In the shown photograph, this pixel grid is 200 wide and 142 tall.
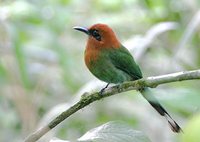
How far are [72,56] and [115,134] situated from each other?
279 centimetres

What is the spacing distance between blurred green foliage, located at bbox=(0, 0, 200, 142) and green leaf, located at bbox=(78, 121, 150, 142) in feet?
6.00

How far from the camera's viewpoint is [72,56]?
3617 millimetres

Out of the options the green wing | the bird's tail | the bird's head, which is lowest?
the bird's tail

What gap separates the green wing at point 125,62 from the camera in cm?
217

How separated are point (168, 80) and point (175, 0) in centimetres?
255

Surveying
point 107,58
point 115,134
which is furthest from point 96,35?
point 115,134

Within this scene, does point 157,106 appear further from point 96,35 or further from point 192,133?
point 192,133

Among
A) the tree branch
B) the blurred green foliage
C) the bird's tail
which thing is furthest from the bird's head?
the tree branch

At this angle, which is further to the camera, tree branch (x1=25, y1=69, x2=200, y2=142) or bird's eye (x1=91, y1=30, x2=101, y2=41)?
bird's eye (x1=91, y1=30, x2=101, y2=41)

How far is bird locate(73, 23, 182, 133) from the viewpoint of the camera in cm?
220

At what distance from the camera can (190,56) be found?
162 inches

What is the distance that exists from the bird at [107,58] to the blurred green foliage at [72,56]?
502mm

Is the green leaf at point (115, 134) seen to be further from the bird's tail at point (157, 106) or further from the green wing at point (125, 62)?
the green wing at point (125, 62)

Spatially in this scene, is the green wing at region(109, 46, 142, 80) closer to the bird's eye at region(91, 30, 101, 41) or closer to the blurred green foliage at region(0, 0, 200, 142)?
the bird's eye at region(91, 30, 101, 41)
